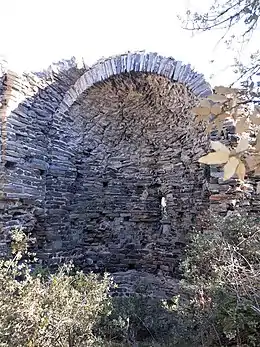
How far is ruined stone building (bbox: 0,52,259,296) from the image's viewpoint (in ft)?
18.6

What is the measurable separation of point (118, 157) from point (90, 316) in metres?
4.06

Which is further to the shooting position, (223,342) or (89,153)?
(89,153)

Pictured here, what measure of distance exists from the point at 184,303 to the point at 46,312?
147 cm

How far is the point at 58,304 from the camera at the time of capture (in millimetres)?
3176

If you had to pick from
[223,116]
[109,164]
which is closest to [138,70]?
[109,164]

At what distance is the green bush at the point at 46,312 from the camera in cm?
287

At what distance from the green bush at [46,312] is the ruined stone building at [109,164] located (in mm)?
2155

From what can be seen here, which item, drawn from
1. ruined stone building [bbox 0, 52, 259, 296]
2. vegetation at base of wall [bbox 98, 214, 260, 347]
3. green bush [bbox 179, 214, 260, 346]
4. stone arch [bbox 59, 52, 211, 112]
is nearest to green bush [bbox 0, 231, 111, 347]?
vegetation at base of wall [bbox 98, 214, 260, 347]

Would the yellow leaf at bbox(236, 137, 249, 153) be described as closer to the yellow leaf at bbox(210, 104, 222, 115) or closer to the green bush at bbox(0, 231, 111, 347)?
the yellow leaf at bbox(210, 104, 222, 115)

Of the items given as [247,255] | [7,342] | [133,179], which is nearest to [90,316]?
[7,342]

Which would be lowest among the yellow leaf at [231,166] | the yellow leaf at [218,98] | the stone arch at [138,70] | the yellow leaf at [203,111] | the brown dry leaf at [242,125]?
the yellow leaf at [231,166]

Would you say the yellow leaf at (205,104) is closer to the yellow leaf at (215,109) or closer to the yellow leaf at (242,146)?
the yellow leaf at (215,109)

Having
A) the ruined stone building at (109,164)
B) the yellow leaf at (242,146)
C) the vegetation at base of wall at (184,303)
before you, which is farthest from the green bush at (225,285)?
the yellow leaf at (242,146)

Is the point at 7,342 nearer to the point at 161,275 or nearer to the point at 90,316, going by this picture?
the point at 90,316
